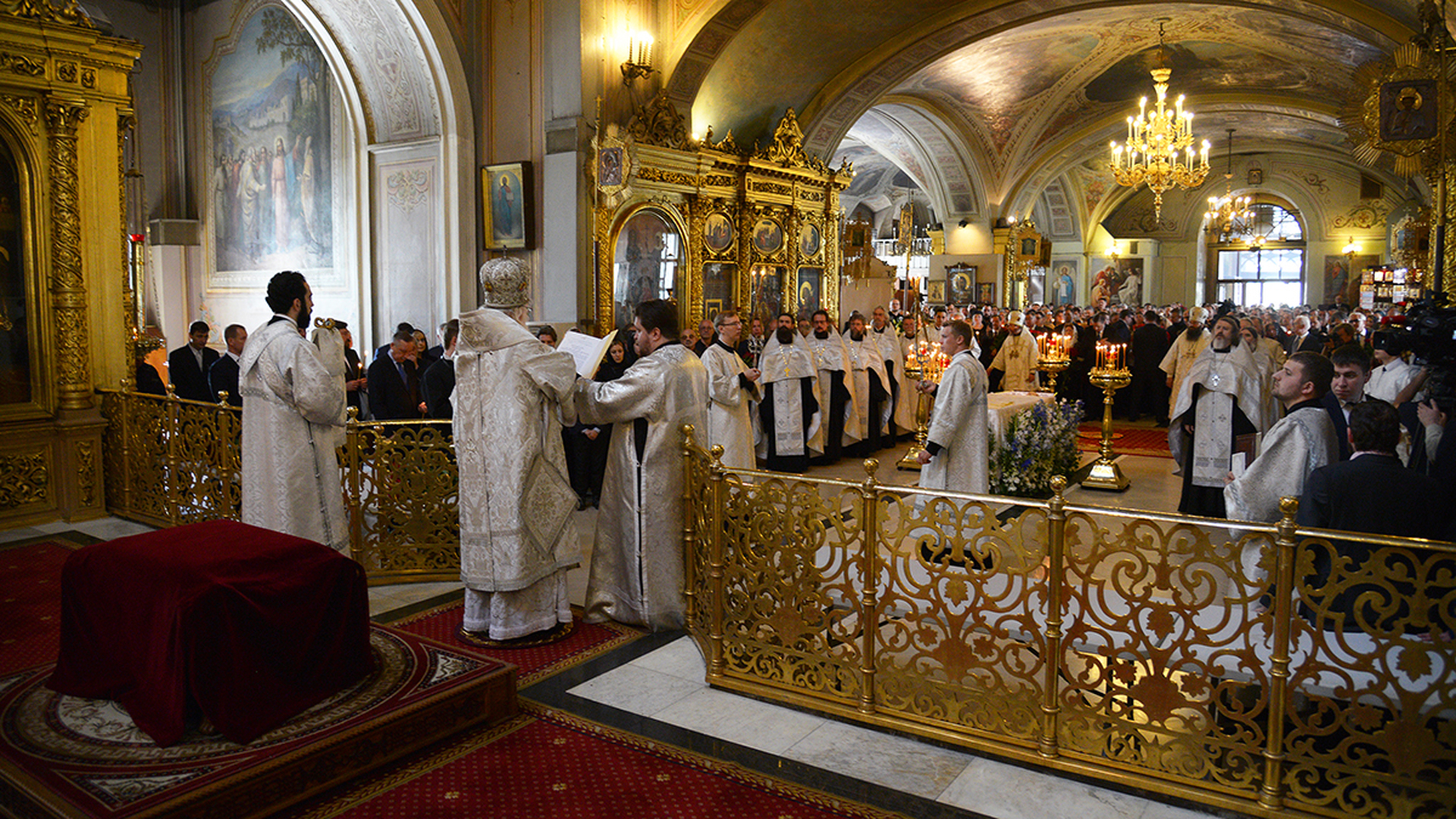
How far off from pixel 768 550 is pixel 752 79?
1006 cm

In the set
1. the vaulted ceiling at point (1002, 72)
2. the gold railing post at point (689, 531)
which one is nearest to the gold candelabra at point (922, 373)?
the gold railing post at point (689, 531)

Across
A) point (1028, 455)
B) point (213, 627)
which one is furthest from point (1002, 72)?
point (213, 627)

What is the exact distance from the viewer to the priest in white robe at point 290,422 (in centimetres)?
496

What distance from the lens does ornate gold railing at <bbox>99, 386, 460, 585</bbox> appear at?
5.99m

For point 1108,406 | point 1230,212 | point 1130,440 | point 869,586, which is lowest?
point 1130,440

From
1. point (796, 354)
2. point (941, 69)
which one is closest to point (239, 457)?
point (796, 354)

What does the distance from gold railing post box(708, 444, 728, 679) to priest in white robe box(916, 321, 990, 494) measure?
6.65 ft

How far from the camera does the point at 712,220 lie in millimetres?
12406

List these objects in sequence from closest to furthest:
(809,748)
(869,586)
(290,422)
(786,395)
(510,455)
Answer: (809,748) → (869,586) → (510,455) → (290,422) → (786,395)

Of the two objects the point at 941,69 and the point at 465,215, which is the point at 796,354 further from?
the point at 941,69

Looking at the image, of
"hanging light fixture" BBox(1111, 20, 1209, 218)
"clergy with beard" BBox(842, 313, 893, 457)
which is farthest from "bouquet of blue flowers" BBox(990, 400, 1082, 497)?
"hanging light fixture" BBox(1111, 20, 1209, 218)

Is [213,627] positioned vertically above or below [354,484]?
below

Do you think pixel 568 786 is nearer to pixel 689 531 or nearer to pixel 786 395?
pixel 689 531

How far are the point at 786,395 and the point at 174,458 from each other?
5.45 m
